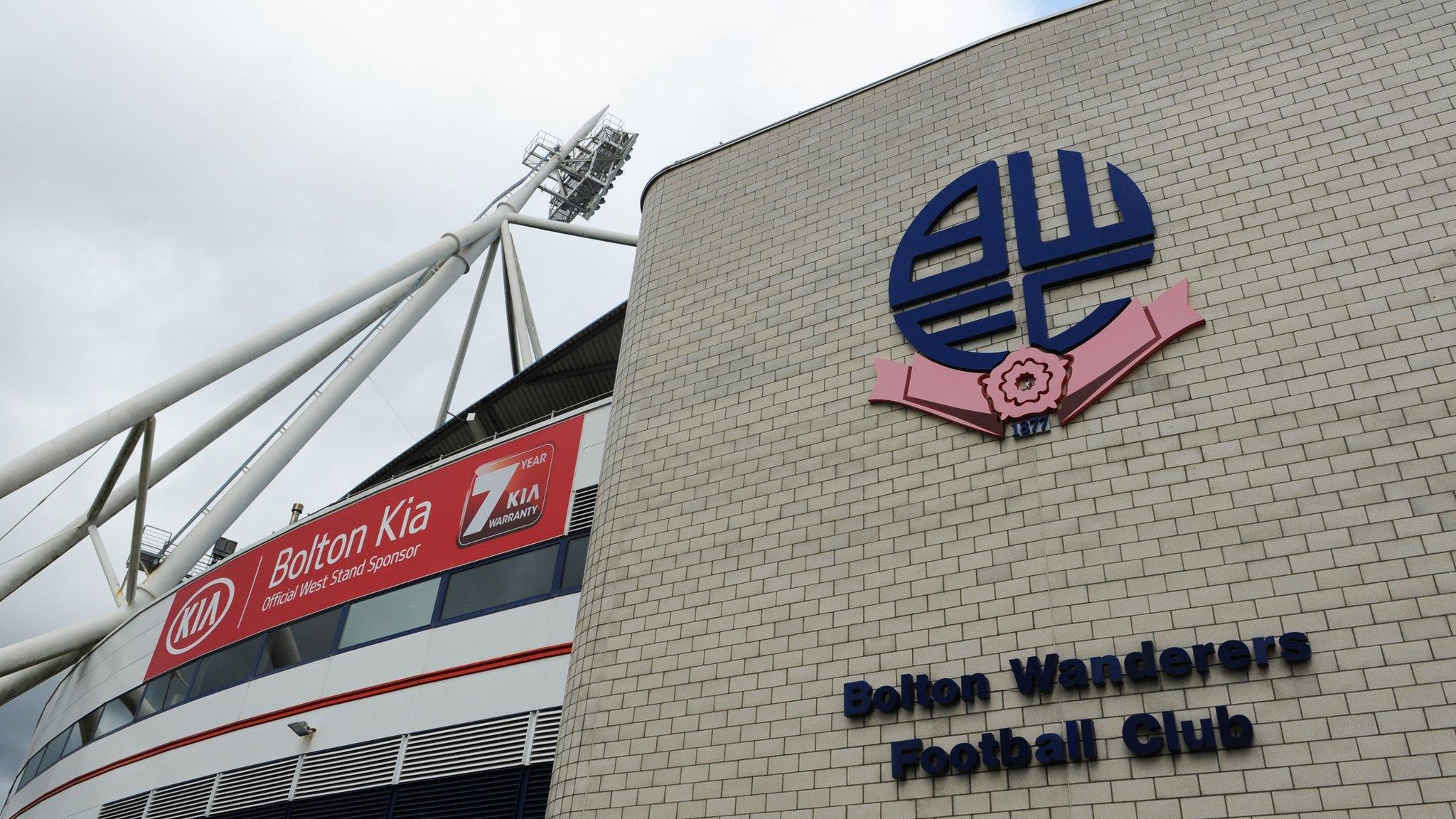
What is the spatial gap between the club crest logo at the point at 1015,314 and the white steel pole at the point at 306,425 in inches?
746

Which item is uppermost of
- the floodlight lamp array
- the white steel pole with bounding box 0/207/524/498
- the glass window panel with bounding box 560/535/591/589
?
the floodlight lamp array

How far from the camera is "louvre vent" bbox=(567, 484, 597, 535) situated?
16.0 metres

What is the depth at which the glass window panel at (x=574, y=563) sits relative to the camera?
50.9 feet

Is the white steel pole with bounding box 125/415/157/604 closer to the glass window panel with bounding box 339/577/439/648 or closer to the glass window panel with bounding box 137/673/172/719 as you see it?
the glass window panel with bounding box 137/673/172/719

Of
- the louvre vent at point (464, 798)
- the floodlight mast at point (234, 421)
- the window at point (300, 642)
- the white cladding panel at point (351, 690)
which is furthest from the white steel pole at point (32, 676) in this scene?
the louvre vent at point (464, 798)

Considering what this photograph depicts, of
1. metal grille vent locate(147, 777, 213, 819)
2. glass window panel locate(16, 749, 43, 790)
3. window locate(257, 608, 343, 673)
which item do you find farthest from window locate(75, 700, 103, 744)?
window locate(257, 608, 343, 673)

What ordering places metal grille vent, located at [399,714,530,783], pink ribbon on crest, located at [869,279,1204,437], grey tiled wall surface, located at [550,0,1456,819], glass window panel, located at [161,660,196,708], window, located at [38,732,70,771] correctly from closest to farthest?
grey tiled wall surface, located at [550,0,1456,819]
pink ribbon on crest, located at [869,279,1204,437]
metal grille vent, located at [399,714,530,783]
glass window panel, located at [161,660,196,708]
window, located at [38,732,70,771]

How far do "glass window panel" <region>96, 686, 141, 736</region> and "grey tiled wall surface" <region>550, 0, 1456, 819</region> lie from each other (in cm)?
1415

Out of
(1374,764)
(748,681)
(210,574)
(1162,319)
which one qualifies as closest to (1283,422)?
(1162,319)

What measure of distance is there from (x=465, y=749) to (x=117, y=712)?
468 inches

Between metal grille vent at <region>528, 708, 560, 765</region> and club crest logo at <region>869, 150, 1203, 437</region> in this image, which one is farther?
metal grille vent at <region>528, 708, 560, 765</region>

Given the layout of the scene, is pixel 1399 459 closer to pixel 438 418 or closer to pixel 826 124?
pixel 826 124

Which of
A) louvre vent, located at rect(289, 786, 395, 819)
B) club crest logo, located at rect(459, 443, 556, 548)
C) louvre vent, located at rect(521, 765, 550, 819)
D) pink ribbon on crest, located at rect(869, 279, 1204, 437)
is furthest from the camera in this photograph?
club crest logo, located at rect(459, 443, 556, 548)

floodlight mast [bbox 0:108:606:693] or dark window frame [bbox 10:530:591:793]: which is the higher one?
floodlight mast [bbox 0:108:606:693]
